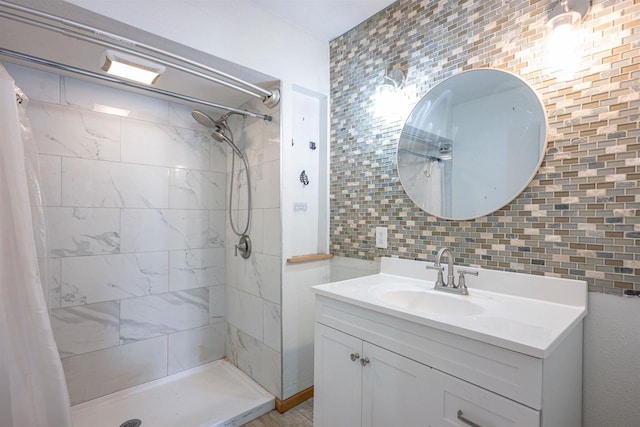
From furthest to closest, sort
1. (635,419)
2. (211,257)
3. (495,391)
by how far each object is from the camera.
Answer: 1. (211,257)
2. (635,419)
3. (495,391)

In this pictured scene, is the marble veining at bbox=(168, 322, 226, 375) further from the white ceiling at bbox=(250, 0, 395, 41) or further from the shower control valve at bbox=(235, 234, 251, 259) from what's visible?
the white ceiling at bbox=(250, 0, 395, 41)

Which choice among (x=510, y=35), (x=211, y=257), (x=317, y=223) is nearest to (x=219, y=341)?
(x=211, y=257)

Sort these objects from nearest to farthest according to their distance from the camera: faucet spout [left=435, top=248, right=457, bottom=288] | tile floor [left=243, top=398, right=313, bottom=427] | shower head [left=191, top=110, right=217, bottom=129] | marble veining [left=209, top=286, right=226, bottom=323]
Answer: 1. faucet spout [left=435, top=248, right=457, bottom=288]
2. tile floor [left=243, top=398, right=313, bottom=427]
3. shower head [left=191, top=110, right=217, bottom=129]
4. marble veining [left=209, top=286, right=226, bottom=323]

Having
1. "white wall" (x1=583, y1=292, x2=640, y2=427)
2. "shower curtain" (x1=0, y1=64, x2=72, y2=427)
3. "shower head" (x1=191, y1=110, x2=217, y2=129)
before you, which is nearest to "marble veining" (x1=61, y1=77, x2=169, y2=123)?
"shower head" (x1=191, y1=110, x2=217, y2=129)

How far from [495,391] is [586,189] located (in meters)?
0.79

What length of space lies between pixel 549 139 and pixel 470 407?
1.02 m

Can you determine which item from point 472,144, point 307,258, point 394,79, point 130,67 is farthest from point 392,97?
point 130,67

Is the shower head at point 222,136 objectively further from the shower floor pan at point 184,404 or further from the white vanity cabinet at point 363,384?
the shower floor pan at point 184,404

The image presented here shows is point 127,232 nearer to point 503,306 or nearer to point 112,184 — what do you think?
point 112,184

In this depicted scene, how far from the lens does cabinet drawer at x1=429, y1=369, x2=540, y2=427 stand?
32.2 inches

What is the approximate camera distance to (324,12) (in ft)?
5.89

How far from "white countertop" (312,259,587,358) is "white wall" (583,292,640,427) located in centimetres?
7

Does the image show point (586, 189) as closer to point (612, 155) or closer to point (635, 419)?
point (612, 155)

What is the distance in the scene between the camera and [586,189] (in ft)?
3.61
